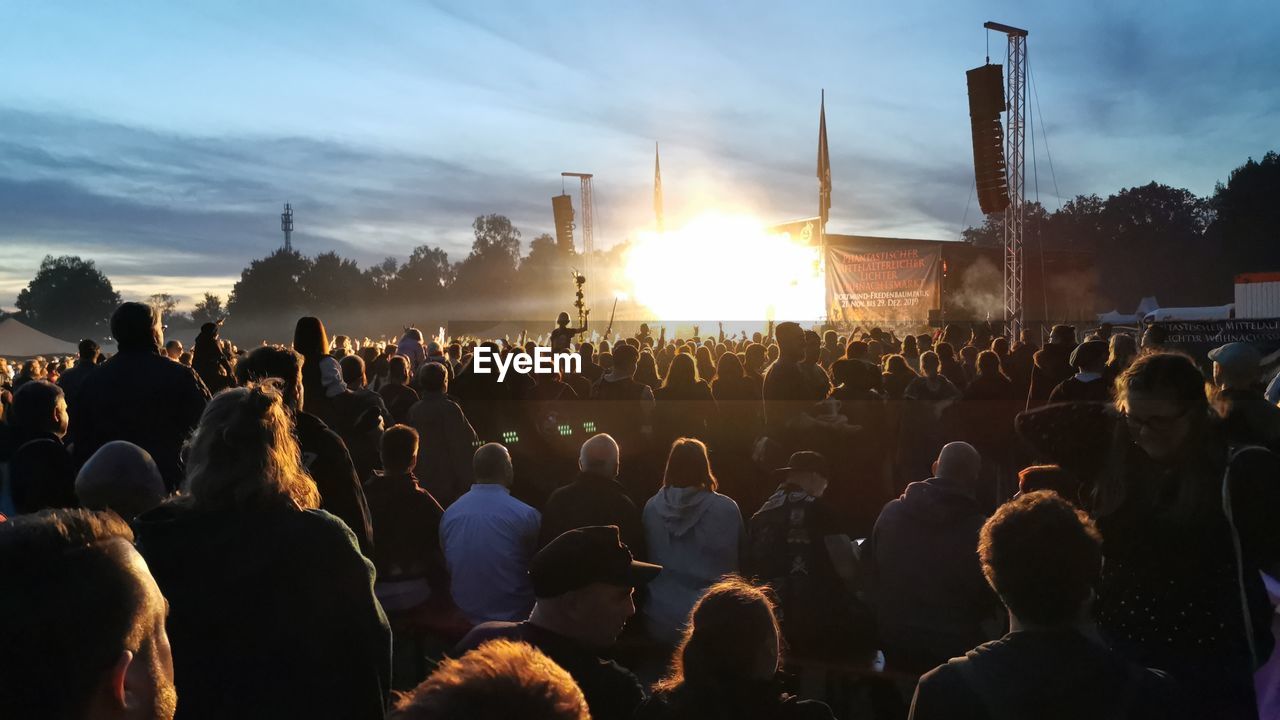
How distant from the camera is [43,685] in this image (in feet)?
3.49

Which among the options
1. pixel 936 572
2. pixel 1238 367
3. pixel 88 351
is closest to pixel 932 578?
pixel 936 572

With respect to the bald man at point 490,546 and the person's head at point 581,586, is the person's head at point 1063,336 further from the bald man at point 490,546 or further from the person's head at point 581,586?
the person's head at point 581,586

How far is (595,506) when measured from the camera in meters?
4.84

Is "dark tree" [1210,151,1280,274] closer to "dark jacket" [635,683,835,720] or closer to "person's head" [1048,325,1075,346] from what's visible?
"person's head" [1048,325,1075,346]

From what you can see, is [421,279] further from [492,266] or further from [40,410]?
[40,410]

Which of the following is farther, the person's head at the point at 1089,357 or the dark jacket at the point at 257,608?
the person's head at the point at 1089,357

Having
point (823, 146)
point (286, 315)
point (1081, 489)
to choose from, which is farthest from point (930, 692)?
point (286, 315)

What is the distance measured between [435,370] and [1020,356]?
5.64 m

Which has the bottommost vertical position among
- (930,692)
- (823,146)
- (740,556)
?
(740,556)

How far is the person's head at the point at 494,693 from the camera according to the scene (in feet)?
3.22

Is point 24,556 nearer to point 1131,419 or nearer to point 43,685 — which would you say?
point 43,685

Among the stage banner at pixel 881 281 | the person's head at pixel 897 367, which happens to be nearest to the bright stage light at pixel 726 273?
the stage banner at pixel 881 281

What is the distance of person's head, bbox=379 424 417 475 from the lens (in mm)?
4855

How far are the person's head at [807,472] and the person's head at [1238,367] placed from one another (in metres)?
1.86
